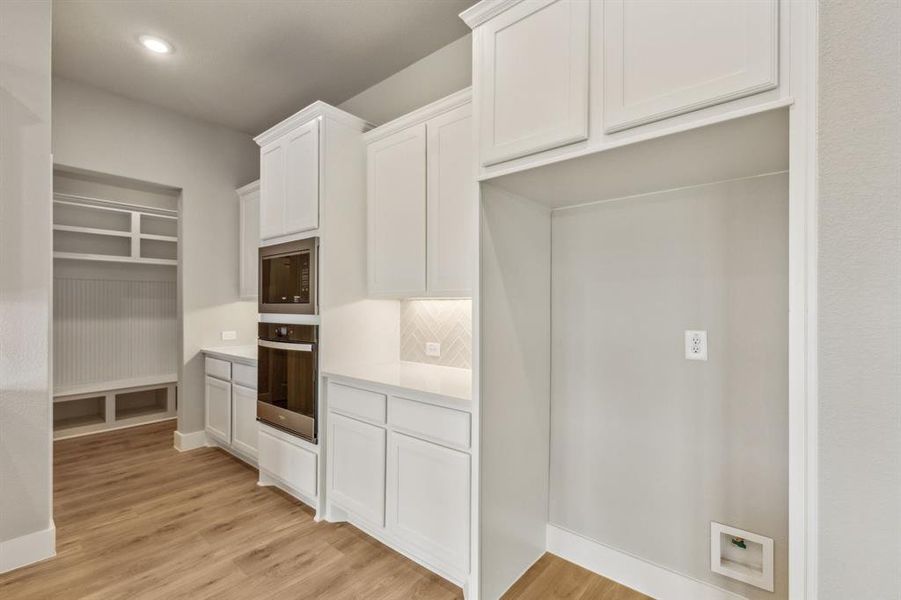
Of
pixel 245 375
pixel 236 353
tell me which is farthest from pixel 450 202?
pixel 236 353

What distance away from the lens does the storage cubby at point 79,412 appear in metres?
4.18

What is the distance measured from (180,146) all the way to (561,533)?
4344 mm

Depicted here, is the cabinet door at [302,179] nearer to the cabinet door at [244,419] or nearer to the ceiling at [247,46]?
the ceiling at [247,46]

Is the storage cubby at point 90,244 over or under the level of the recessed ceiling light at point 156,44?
under

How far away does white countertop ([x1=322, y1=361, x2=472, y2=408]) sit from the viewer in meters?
1.97

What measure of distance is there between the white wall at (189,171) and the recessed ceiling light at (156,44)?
0.97 meters

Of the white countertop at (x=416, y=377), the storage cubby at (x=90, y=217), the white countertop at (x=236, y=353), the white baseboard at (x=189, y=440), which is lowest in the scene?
the white baseboard at (x=189, y=440)

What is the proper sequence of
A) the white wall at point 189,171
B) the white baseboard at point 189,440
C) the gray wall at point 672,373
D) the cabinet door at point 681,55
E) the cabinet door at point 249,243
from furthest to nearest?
the cabinet door at point 249,243, the white baseboard at point 189,440, the white wall at point 189,171, the gray wall at point 672,373, the cabinet door at point 681,55

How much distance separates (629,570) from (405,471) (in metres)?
1.16

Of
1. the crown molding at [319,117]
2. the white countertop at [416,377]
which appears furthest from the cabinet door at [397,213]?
the white countertop at [416,377]

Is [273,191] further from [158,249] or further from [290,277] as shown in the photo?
[158,249]

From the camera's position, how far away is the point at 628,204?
198 cm

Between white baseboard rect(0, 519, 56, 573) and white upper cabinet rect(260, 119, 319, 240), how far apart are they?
2.06 metres

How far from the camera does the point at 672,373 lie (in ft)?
6.12
